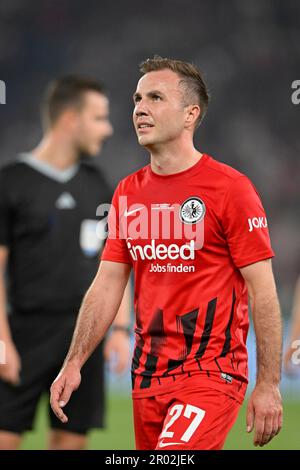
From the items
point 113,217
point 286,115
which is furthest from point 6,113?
point 113,217

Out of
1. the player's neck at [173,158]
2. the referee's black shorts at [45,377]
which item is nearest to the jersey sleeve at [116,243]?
the player's neck at [173,158]

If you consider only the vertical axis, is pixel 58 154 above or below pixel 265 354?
above

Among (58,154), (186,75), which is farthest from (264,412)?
(58,154)

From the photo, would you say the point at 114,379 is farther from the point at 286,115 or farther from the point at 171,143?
the point at 171,143

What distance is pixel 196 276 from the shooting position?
3584 mm

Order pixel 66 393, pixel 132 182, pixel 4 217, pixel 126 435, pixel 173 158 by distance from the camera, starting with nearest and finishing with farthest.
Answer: pixel 66 393 < pixel 173 158 < pixel 132 182 < pixel 4 217 < pixel 126 435

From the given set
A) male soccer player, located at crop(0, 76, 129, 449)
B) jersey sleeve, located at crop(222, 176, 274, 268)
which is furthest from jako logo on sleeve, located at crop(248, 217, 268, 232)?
male soccer player, located at crop(0, 76, 129, 449)

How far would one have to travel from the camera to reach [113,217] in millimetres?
3902

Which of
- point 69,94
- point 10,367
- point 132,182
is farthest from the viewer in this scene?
point 69,94

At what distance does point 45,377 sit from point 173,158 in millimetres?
2113

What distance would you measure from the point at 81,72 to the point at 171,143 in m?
12.6

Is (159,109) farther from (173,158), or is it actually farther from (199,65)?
(199,65)

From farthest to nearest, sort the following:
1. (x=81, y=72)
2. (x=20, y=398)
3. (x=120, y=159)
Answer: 1. (x=81, y=72)
2. (x=120, y=159)
3. (x=20, y=398)

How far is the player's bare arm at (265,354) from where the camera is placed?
329 cm
